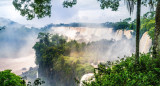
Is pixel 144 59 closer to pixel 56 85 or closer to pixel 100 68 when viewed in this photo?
pixel 100 68

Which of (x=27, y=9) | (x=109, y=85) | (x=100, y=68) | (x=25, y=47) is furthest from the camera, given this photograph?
(x=25, y=47)

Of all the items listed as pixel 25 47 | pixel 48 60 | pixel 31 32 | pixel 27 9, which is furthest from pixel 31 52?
pixel 27 9

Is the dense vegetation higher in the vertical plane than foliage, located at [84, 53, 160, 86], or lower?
lower

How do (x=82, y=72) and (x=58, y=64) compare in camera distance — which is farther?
(x=58, y=64)

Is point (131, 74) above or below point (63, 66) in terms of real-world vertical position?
above

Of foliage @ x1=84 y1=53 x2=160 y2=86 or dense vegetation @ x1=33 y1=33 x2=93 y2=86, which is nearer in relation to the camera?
foliage @ x1=84 y1=53 x2=160 y2=86

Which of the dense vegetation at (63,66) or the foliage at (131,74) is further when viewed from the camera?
the dense vegetation at (63,66)

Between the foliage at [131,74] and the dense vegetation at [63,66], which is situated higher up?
the foliage at [131,74]

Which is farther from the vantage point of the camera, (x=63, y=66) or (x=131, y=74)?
(x=63, y=66)
